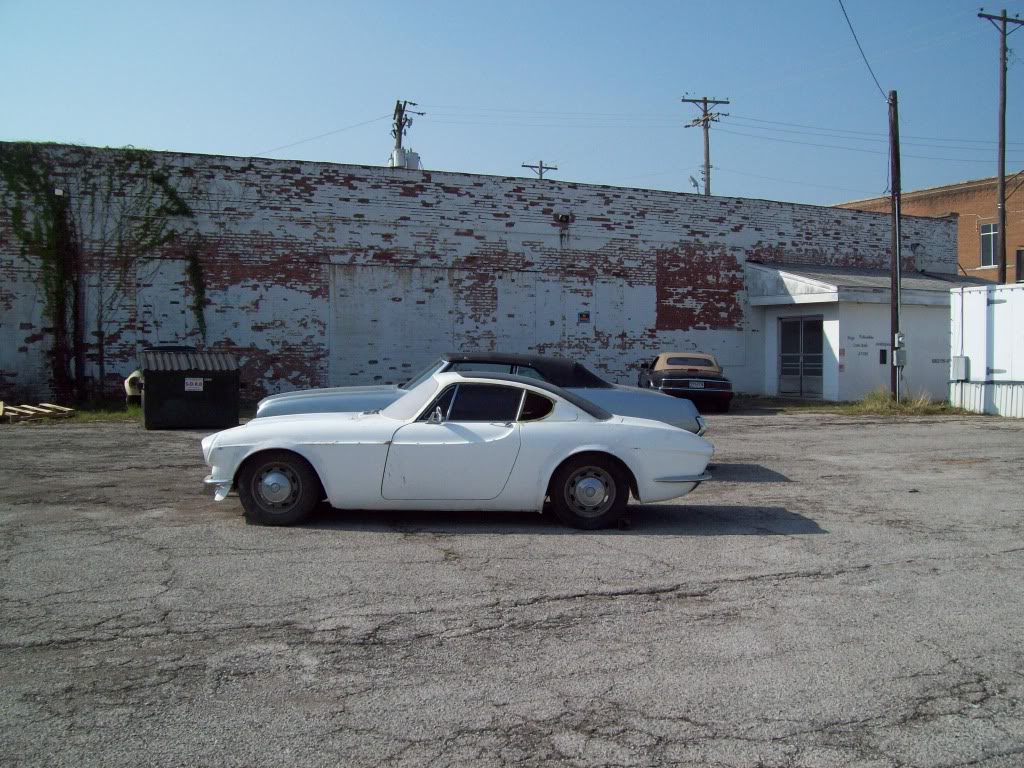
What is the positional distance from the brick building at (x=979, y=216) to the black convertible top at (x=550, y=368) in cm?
4109

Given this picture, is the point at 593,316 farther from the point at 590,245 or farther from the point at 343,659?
the point at 343,659

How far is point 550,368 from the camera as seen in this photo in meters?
11.3

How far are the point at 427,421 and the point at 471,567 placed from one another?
66.9 inches

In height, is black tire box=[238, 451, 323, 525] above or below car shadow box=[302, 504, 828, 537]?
above

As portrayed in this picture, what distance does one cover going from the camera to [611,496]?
25.9 ft

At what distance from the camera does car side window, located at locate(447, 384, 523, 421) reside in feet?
26.4

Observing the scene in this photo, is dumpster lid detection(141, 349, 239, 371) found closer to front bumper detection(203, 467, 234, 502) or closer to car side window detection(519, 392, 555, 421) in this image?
front bumper detection(203, 467, 234, 502)

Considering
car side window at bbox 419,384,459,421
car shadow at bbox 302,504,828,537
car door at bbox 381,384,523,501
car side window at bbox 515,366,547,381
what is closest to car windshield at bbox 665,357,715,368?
car side window at bbox 515,366,547,381

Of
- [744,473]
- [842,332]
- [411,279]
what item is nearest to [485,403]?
[744,473]

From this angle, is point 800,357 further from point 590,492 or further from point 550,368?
point 590,492

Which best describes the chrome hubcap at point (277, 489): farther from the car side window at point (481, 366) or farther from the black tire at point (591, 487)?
the car side window at point (481, 366)

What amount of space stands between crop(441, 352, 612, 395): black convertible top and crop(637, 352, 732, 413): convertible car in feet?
33.4

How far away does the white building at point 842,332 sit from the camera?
25406 mm

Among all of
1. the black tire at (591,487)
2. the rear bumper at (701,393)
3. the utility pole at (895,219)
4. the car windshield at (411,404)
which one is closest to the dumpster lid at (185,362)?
the car windshield at (411,404)
